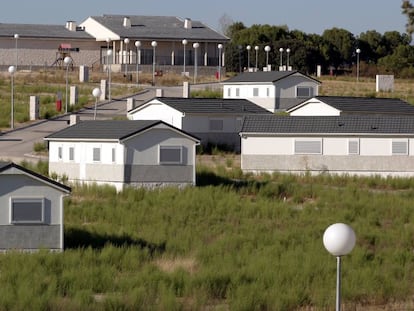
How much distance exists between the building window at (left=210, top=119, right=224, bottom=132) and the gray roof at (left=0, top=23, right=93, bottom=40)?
1554 inches

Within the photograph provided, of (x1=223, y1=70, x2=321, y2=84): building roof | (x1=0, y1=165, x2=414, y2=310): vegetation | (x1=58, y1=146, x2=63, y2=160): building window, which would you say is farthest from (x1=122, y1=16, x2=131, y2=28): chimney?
(x1=0, y1=165, x2=414, y2=310): vegetation

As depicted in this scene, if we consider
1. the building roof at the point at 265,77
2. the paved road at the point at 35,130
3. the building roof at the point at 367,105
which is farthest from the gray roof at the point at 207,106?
the building roof at the point at 265,77

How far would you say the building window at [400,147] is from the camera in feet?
168

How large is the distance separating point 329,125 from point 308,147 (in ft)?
4.08

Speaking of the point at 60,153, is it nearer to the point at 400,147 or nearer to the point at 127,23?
the point at 400,147

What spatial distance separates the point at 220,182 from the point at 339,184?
4.46m

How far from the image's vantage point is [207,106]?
58969 mm

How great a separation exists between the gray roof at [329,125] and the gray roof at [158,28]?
4644cm

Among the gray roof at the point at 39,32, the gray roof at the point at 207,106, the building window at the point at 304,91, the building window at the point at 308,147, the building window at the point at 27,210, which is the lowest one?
the building window at the point at 27,210

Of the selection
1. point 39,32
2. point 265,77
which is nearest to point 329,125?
point 265,77

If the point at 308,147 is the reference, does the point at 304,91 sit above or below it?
above

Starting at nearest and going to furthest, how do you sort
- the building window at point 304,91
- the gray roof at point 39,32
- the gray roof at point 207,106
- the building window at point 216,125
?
the gray roof at point 207,106, the building window at point 216,125, the building window at point 304,91, the gray roof at point 39,32

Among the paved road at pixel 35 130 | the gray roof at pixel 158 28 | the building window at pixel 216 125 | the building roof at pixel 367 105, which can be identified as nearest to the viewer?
the paved road at pixel 35 130

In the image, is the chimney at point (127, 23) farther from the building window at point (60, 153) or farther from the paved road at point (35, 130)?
the building window at point (60, 153)
